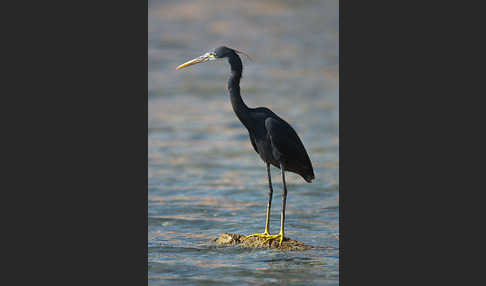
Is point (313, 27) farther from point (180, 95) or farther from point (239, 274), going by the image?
point (239, 274)

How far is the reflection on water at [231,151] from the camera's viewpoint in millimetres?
8508

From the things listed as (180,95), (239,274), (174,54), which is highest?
(174,54)

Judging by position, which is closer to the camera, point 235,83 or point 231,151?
point 235,83

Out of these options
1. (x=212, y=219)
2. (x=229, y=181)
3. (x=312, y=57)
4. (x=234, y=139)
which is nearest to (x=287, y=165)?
(x=212, y=219)

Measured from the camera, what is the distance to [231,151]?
1700 centimetres

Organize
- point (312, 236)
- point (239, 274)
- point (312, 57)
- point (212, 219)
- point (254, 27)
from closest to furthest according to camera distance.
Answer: point (239, 274) < point (312, 236) < point (212, 219) < point (312, 57) < point (254, 27)

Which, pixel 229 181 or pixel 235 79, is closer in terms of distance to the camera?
pixel 235 79

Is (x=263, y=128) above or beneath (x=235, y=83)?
beneath

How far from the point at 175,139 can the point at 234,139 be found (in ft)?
4.51

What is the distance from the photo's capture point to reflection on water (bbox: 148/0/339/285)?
8.51 m

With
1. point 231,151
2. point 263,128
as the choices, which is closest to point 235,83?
point 263,128

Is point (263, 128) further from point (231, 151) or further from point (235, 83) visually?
point (231, 151)

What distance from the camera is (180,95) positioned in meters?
Result: 21.0

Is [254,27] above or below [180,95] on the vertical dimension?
above
